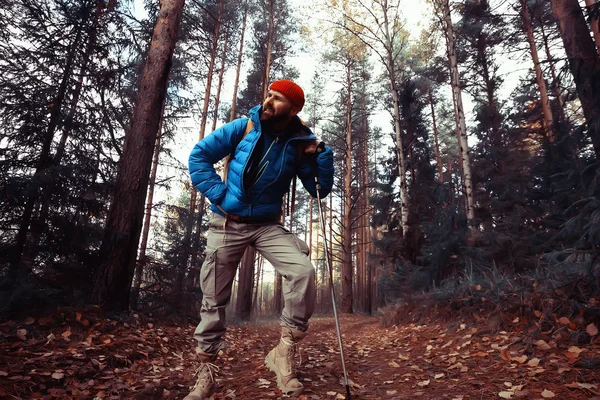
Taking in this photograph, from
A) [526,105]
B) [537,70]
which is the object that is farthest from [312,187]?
[526,105]

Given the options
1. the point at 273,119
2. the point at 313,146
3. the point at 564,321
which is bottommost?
the point at 564,321

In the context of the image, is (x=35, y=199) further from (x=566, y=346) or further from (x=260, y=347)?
(x=566, y=346)

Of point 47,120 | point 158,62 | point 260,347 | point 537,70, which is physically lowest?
point 260,347

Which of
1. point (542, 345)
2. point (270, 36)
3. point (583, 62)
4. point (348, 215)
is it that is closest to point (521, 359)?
point (542, 345)

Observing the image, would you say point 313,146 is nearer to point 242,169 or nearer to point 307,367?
point 242,169

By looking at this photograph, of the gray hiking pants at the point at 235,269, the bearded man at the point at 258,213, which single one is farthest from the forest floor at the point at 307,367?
the gray hiking pants at the point at 235,269

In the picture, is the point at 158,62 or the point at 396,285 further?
the point at 396,285

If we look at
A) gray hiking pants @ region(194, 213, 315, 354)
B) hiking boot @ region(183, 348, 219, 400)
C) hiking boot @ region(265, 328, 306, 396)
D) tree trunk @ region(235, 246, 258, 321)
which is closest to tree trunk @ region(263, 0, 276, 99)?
tree trunk @ region(235, 246, 258, 321)

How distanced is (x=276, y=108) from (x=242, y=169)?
24.8 inches

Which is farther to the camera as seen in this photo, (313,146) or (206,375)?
(313,146)

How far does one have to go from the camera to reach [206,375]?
2.76m

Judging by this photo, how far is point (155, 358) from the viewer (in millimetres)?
4352

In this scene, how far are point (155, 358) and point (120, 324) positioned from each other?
956 millimetres

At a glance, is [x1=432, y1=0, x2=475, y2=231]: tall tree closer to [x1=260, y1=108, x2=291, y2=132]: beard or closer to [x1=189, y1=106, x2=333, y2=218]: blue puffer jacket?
[x1=189, y1=106, x2=333, y2=218]: blue puffer jacket
